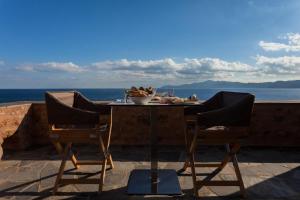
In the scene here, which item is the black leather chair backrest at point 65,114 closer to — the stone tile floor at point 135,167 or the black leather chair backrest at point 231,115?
the stone tile floor at point 135,167

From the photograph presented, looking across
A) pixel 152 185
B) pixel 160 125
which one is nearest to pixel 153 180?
pixel 152 185

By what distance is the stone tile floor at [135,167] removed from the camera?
296 centimetres

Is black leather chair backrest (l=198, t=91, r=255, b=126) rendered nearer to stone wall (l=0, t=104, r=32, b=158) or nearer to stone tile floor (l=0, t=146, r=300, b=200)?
stone tile floor (l=0, t=146, r=300, b=200)

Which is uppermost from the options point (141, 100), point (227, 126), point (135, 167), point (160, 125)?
point (141, 100)

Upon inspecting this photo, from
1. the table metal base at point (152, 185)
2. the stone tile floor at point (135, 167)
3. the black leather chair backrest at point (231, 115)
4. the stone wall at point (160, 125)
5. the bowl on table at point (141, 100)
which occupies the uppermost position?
the bowl on table at point (141, 100)

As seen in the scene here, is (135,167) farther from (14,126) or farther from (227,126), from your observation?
(14,126)

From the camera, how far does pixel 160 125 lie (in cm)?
511

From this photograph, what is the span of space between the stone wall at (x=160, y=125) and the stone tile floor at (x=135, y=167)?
0.21m

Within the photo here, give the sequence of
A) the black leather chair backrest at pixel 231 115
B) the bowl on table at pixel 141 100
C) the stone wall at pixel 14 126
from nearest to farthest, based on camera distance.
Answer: the black leather chair backrest at pixel 231 115 → the bowl on table at pixel 141 100 → the stone wall at pixel 14 126

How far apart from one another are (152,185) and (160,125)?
2.07 metres

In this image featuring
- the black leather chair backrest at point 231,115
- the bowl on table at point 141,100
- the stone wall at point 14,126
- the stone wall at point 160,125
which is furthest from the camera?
the stone wall at point 160,125

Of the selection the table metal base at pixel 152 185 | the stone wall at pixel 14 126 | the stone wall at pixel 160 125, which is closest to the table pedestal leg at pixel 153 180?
the table metal base at pixel 152 185

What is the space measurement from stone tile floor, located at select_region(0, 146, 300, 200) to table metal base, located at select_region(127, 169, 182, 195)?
0.22 ft

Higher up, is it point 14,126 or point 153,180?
point 14,126
